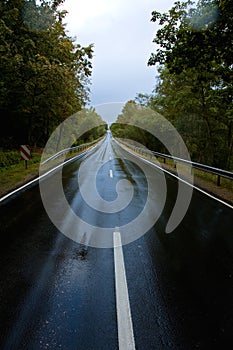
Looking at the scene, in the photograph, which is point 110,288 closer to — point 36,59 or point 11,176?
point 11,176

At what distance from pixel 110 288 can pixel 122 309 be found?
497 mm

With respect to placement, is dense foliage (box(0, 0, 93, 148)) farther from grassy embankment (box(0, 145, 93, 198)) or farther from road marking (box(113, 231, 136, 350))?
road marking (box(113, 231, 136, 350))

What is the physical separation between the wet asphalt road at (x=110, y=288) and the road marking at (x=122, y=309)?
0.05 m

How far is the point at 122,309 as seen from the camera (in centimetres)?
323

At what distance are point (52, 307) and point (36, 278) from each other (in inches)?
31.7

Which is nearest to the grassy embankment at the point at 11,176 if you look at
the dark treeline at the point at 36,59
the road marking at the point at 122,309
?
the dark treeline at the point at 36,59

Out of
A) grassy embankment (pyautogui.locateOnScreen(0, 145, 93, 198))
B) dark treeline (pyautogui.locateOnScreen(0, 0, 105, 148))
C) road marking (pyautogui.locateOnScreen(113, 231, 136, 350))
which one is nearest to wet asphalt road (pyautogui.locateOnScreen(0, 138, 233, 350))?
road marking (pyautogui.locateOnScreen(113, 231, 136, 350))

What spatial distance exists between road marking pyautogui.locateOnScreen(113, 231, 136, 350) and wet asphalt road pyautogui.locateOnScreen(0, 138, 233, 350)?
2.1 inches

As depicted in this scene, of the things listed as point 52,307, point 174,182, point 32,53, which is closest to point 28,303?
point 52,307

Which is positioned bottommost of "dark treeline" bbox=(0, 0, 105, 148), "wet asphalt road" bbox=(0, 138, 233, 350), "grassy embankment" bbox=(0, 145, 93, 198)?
"grassy embankment" bbox=(0, 145, 93, 198)

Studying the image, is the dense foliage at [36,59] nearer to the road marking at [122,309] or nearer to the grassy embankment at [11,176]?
the grassy embankment at [11,176]

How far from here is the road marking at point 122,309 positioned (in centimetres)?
272

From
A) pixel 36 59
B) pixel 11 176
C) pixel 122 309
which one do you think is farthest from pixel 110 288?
pixel 36 59

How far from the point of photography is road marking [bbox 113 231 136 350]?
8.92 ft
